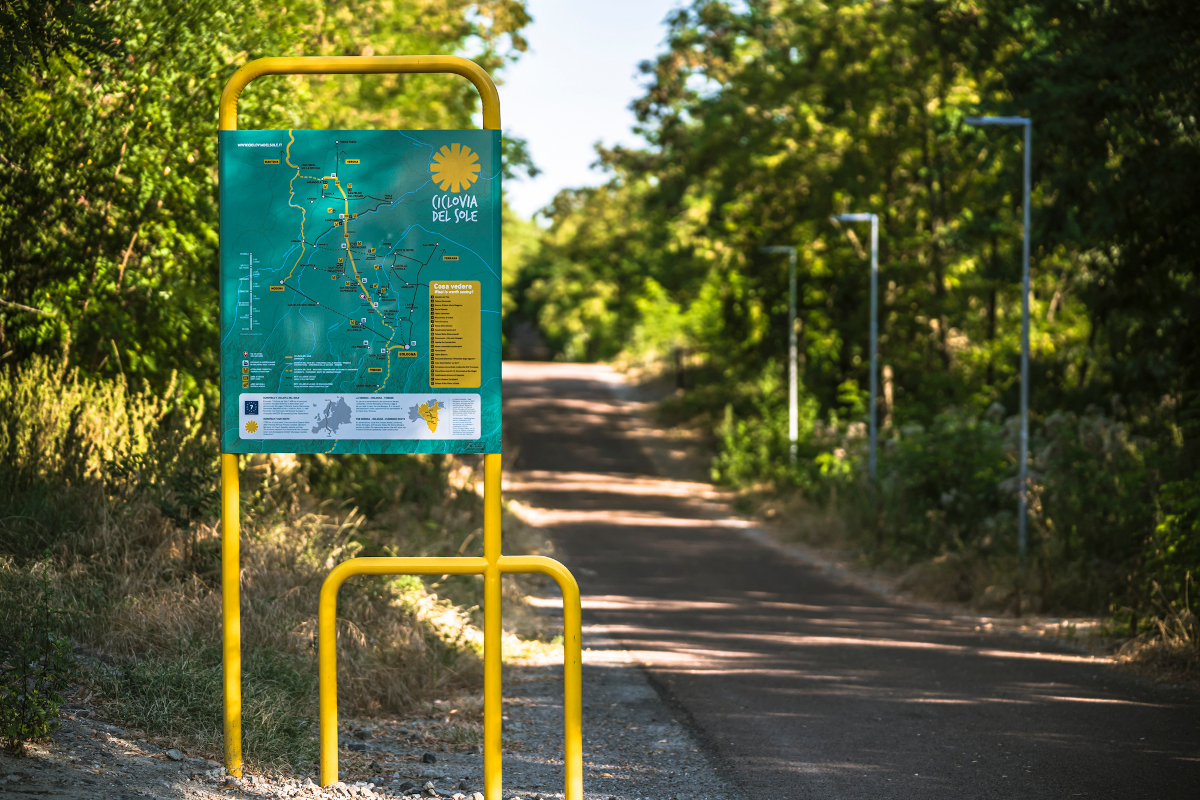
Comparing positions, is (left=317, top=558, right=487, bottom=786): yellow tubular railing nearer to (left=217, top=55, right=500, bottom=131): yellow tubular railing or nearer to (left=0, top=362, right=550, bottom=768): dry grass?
(left=0, top=362, right=550, bottom=768): dry grass

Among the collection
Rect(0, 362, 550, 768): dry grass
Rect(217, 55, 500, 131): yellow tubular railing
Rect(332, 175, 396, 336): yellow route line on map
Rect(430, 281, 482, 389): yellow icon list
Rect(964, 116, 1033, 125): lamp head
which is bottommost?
Rect(0, 362, 550, 768): dry grass

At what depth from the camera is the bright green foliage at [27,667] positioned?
4.27m

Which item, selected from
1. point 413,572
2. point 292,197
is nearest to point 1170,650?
point 413,572

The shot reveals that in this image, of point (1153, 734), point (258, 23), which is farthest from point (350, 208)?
point (258, 23)

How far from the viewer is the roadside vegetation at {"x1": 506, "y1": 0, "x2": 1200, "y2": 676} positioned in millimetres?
10898

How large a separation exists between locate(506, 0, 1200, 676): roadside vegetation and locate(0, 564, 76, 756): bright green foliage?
24.6 feet

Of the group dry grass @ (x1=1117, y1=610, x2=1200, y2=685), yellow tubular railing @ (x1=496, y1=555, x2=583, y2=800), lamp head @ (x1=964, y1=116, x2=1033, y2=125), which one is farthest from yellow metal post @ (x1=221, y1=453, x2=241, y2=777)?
lamp head @ (x1=964, y1=116, x2=1033, y2=125)

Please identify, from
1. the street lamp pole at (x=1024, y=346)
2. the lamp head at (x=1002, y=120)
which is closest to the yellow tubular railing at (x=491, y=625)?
the lamp head at (x=1002, y=120)

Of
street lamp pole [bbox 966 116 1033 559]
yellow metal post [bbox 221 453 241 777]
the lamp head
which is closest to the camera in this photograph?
yellow metal post [bbox 221 453 241 777]

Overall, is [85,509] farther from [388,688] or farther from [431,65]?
[431,65]

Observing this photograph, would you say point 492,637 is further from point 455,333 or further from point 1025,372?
point 1025,372

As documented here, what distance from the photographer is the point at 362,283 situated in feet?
14.7

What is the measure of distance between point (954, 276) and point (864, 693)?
17129 mm

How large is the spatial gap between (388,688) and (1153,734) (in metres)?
4.60
